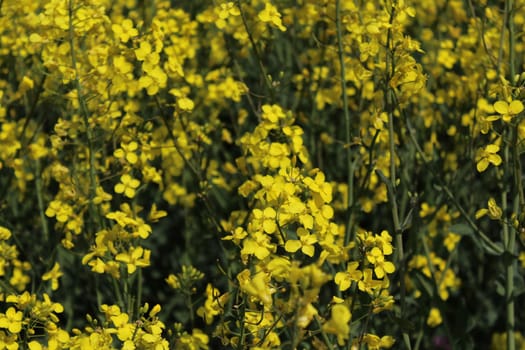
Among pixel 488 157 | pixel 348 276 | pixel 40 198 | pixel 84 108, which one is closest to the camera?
pixel 348 276

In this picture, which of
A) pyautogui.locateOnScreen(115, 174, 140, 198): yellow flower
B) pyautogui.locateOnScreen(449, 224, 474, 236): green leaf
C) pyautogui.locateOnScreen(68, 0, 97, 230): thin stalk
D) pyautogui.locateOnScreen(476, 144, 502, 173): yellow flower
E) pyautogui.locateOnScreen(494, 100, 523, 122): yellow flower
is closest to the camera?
pyautogui.locateOnScreen(494, 100, 523, 122): yellow flower

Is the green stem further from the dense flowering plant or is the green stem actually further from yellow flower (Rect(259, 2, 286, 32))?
yellow flower (Rect(259, 2, 286, 32))

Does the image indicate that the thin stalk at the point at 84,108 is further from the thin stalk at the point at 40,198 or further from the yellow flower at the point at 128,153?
the thin stalk at the point at 40,198

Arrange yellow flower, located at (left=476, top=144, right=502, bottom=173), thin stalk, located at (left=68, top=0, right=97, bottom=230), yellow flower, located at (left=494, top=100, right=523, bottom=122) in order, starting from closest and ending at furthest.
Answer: yellow flower, located at (left=494, top=100, right=523, bottom=122) → yellow flower, located at (left=476, top=144, right=502, bottom=173) → thin stalk, located at (left=68, top=0, right=97, bottom=230)

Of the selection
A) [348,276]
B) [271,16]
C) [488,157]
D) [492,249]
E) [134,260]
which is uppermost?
[271,16]

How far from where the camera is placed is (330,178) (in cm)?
396

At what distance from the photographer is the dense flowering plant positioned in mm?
2381

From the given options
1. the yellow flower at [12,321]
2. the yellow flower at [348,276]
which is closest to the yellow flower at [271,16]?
the yellow flower at [348,276]

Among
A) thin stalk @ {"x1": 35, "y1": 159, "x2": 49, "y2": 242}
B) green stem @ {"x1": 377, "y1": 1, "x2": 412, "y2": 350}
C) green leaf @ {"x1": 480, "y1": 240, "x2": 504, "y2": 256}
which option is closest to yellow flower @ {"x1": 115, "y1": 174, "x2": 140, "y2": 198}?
thin stalk @ {"x1": 35, "y1": 159, "x2": 49, "y2": 242}

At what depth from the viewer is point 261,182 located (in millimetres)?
2383

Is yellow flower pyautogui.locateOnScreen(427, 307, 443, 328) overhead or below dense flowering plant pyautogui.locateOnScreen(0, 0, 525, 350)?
below

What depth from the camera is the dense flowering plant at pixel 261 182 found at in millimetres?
2381

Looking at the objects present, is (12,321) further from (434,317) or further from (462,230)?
(434,317)

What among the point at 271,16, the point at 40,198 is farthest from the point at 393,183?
the point at 40,198
